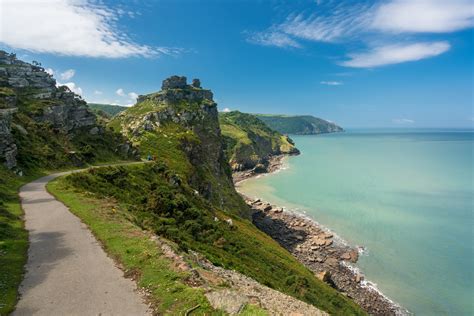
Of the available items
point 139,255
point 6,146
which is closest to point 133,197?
point 6,146

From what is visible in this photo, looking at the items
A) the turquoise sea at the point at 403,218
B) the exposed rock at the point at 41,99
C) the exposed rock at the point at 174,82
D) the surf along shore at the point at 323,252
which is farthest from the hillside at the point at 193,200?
the exposed rock at the point at 174,82

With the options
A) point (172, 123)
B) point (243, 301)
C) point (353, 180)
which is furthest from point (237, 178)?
point (243, 301)

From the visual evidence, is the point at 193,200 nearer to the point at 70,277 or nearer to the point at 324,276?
the point at 324,276

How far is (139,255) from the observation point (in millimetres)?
14562

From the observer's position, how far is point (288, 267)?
37219mm

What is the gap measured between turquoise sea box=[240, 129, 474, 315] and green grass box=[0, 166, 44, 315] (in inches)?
1947

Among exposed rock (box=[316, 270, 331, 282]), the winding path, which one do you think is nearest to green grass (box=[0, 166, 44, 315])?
the winding path

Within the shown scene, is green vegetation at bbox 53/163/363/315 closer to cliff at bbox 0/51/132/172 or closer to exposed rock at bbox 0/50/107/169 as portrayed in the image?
cliff at bbox 0/51/132/172

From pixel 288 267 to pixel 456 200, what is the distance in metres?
90.0

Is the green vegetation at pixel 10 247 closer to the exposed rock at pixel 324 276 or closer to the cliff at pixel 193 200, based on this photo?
the cliff at pixel 193 200

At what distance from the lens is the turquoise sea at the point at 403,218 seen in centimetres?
4852

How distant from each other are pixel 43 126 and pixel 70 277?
128 feet

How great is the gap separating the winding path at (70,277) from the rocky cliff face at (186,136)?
4043cm

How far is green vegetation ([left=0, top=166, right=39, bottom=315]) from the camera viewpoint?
1115 cm
